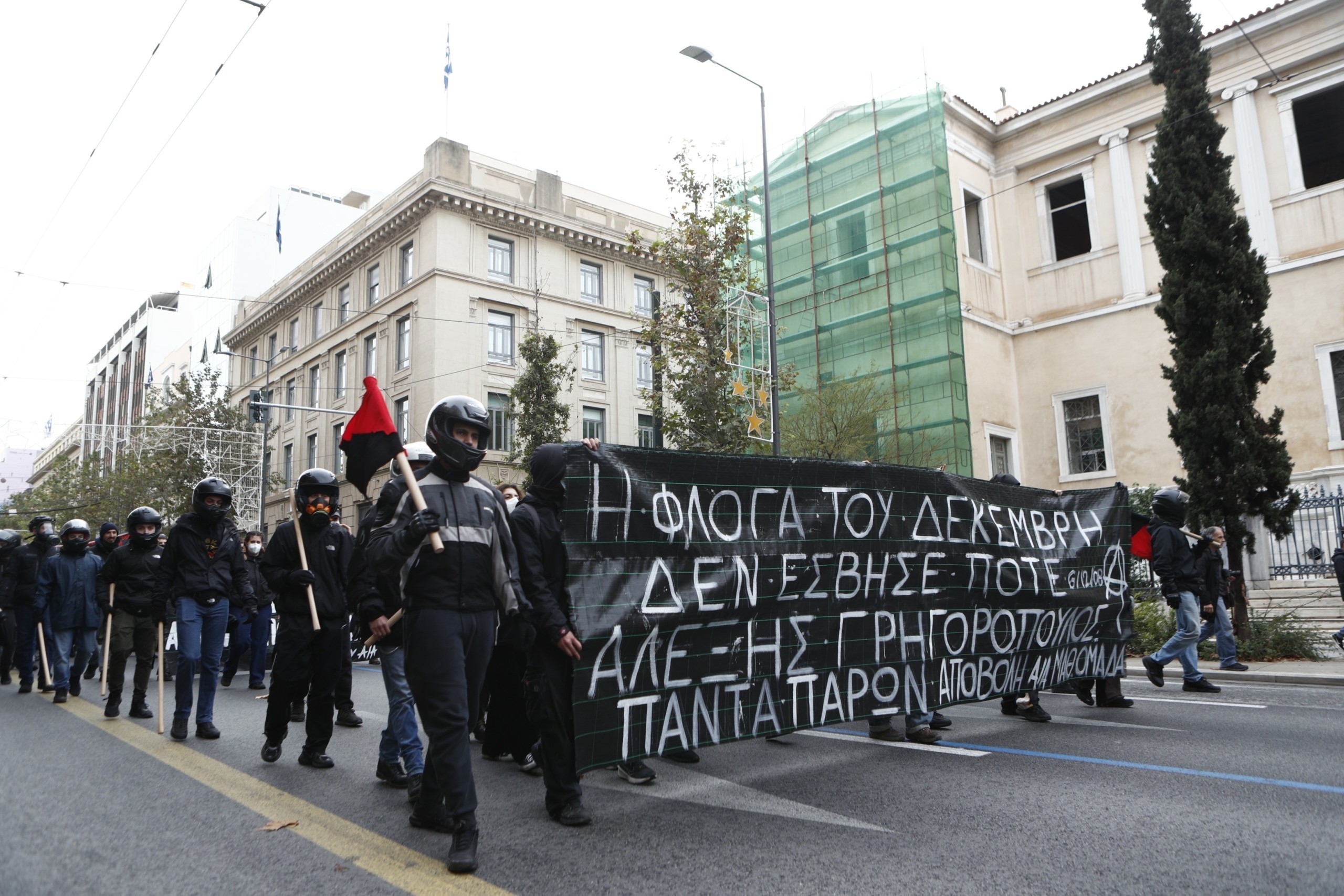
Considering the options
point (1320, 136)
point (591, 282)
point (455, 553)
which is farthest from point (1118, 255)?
point (455, 553)

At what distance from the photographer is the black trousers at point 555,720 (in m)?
4.30

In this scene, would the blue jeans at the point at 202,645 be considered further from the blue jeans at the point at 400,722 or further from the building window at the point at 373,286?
the building window at the point at 373,286

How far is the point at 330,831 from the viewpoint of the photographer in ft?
14.0

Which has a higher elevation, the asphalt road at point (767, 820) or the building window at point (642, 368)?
the building window at point (642, 368)

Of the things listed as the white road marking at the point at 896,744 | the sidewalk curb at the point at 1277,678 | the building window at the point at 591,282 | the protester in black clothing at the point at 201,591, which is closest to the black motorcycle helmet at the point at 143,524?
the protester in black clothing at the point at 201,591

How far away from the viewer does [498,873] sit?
3.58m

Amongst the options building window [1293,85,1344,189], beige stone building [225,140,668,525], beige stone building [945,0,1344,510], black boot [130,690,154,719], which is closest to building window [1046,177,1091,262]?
beige stone building [945,0,1344,510]

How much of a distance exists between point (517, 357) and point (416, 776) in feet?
99.7

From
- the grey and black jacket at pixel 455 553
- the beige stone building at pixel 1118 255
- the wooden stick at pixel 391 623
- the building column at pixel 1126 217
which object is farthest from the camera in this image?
the building column at pixel 1126 217

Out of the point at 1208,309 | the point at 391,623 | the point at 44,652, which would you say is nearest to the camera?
the point at 391,623

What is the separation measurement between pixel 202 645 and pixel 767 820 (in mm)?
5106

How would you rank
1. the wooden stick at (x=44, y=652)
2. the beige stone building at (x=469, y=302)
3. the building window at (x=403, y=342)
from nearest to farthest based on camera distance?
the wooden stick at (x=44, y=652) < the beige stone building at (x=469, y=302) < the building window at (x=403, y=342)

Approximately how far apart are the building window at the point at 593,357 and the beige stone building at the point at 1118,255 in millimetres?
16189

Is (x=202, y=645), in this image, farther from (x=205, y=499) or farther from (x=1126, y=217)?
(x=1126, y=217)
